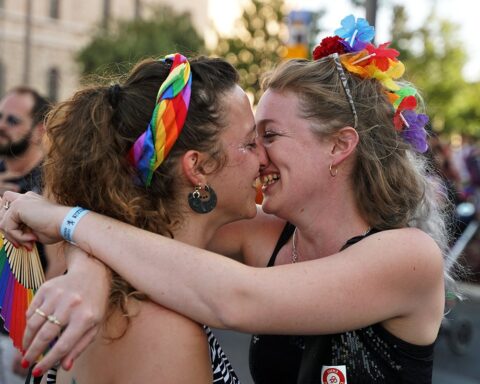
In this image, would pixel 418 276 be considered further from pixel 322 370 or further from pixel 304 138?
pixel 304 138

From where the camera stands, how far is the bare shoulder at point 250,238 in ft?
9.06

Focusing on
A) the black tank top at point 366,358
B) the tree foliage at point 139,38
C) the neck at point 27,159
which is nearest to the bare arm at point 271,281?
the black tank top at point 366,358

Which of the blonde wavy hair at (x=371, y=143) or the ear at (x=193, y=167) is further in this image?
the blonde wavy hair at (x=371, y=143)

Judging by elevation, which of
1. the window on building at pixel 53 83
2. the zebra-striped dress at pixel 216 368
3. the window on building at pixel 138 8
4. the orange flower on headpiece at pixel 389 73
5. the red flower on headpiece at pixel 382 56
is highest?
the window on building at pixel 138 8

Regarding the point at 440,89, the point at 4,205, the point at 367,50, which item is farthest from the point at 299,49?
the point at 440,89

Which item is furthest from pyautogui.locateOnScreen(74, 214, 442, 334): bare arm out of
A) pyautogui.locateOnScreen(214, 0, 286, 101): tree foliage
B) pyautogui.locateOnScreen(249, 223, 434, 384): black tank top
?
pyautogui.locateOnScreen(214, 0, 286, 101): tree foliage

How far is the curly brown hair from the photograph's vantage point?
1.98 m

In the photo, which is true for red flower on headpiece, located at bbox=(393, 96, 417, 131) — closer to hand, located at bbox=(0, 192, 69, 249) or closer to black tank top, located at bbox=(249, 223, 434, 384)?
black tank top, located at bbox=(249, 223, 434, 384)

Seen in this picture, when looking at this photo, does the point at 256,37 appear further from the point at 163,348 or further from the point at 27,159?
the point at 163,348

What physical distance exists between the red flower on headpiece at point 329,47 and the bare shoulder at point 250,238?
682 mm

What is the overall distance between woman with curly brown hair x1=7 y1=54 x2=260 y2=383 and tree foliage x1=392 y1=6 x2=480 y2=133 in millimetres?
20880

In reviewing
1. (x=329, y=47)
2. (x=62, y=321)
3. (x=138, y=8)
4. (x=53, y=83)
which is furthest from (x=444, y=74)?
A: (x=62, y=321)

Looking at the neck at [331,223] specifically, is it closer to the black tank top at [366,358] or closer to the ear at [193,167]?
the black tank top at [366,358]

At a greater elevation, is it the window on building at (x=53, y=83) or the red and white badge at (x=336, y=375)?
the red and white badge at (x=336, y=375)
